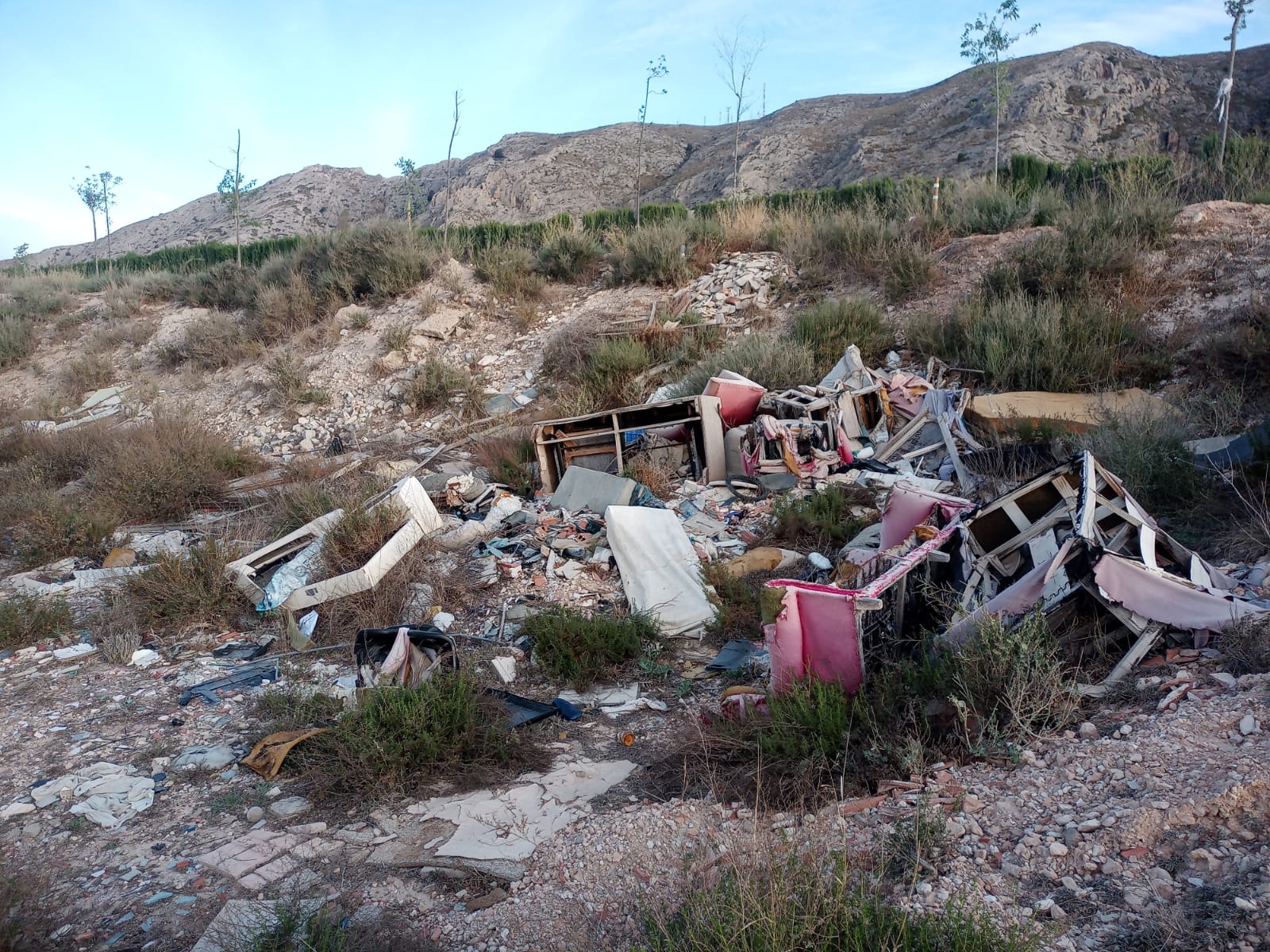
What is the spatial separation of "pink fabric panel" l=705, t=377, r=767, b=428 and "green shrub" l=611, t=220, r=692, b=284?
19.9 feet

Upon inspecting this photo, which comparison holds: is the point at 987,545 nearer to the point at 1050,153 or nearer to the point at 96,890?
the point at 96,890

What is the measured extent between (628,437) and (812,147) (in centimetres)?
3475

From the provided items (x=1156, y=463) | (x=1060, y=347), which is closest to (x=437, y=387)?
(x=1060, y=347)

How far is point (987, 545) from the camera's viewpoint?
429 cm

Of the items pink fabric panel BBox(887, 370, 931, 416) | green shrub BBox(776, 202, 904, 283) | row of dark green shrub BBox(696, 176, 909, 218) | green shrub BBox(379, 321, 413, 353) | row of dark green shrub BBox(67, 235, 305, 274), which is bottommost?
pink fabric panel BBox(887, 370, 931, 416)

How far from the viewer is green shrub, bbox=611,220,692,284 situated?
13.8 metres

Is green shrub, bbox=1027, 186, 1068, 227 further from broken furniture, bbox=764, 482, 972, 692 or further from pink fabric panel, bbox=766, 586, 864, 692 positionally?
pink fabric panel, bbox=766, 586, 864, 692

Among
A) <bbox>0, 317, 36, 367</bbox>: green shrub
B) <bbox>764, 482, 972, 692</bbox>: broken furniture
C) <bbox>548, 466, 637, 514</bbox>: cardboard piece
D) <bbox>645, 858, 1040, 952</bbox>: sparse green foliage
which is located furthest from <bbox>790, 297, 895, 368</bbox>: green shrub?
<bbox>0, 317, 36, 367</bbox>: green shrub

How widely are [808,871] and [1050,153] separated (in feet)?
113

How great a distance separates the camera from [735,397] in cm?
816

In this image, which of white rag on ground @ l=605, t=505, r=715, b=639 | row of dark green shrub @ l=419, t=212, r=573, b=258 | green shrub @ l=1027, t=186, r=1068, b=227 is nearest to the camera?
white rag on ground @ l=605, t=505, r=715, b=639

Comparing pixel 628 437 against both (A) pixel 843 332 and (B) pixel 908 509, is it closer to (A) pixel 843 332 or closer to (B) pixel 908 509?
(A) pixel 843 332

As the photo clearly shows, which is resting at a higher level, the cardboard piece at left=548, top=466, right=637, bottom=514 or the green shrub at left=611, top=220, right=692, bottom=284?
the green shrub at left=611, top=220, right=692, bottom=284

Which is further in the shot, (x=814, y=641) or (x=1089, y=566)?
(x=814, y=641)
